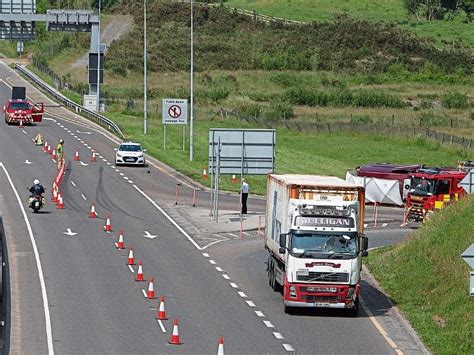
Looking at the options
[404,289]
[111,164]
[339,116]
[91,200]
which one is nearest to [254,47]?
[339,116]

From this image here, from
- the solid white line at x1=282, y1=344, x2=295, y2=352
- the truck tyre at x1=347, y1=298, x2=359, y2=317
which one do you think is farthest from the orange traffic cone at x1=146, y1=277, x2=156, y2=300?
the solid white line at x1=282, y1=344, x2=295, y2=352

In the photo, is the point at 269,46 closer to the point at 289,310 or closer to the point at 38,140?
the point at 38,140

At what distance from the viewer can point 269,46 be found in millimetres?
157125

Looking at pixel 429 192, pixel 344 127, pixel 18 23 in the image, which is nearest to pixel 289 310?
pixel 429 192

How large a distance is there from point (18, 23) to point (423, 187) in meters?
57.3

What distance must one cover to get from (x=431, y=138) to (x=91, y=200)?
3915 centimetres

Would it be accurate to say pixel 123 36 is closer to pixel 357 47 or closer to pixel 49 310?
pixel 357 47

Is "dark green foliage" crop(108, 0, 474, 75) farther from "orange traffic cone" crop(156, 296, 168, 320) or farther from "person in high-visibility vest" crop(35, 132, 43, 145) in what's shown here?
"orange traffic cone" crop(156, 296, 168, 320)

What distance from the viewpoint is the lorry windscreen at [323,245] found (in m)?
32.6

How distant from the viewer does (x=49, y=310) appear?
32.8 metres

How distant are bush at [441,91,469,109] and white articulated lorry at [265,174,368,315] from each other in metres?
88.8

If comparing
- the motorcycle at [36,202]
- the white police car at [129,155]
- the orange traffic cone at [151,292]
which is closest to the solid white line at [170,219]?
the motorcycle at [36,202]

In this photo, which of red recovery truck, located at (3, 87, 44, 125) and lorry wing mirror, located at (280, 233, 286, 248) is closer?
lorry wing mirror, located at (280, 233, 286, 248)

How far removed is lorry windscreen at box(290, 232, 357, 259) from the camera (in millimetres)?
32562
